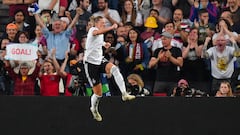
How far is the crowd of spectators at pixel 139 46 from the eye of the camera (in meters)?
11.3

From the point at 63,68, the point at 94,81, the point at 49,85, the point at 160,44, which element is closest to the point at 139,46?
the point at 160,44

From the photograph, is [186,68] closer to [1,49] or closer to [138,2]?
[138,2]

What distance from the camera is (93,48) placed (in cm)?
965

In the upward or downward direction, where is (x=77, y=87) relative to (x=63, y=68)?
downward

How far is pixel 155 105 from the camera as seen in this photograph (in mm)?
10500

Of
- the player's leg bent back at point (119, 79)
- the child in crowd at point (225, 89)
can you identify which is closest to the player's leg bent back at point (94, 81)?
the player's leg bent back at point (119, 79)

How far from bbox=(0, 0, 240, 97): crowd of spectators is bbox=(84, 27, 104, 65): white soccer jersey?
3.44 ft

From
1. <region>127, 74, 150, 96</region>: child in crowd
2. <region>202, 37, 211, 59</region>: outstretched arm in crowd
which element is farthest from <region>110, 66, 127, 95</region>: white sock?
<region>202, 37, 211, 59</region>: outstretched arm in crowd

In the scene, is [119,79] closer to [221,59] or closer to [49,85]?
[49,85]

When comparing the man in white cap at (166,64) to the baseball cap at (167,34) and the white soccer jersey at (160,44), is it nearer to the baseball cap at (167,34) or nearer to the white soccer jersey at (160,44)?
the baseball cap at (167,34)

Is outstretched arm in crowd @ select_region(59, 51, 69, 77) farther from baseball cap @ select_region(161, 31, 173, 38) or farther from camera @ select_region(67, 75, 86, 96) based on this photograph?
baseball cap @ select_region(161, 31, 173, 38)

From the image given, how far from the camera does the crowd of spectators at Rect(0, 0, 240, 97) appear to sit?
1129 centimetres

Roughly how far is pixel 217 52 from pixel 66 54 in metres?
2.81

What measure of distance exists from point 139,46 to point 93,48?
2081 mm
